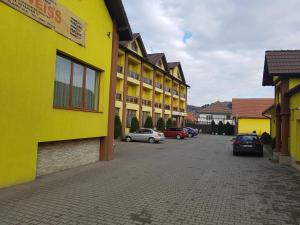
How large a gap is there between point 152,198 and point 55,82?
18.0 feet

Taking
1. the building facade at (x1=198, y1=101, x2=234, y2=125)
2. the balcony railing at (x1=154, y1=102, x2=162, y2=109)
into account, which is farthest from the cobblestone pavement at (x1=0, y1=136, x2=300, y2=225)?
the building facade at (x1=198, y1=101, x2=234, y2=125)

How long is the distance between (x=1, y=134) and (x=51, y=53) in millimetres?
3301

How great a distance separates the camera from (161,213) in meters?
6.77

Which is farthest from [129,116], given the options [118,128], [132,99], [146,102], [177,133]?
[177,133]

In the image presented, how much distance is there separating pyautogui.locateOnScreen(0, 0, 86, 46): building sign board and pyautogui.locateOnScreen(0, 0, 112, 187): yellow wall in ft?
0.64

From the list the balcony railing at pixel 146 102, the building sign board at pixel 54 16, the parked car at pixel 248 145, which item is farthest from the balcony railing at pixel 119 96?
the building sign board at pixel 54 16

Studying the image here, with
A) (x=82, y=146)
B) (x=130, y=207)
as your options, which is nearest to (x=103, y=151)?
(x=82, y=146)

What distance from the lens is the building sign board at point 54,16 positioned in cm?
905

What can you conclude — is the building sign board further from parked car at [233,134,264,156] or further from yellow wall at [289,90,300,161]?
parked car at [233,134,264,156]

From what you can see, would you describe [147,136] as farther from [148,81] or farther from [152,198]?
[152,198]

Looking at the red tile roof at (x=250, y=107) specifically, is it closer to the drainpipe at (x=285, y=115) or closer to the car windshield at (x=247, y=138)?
the car windshield at (x=247, y=138)

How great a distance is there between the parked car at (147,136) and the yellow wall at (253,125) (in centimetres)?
2852

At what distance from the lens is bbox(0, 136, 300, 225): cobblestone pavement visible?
21.0 ft

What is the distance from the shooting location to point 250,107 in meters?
56.4
